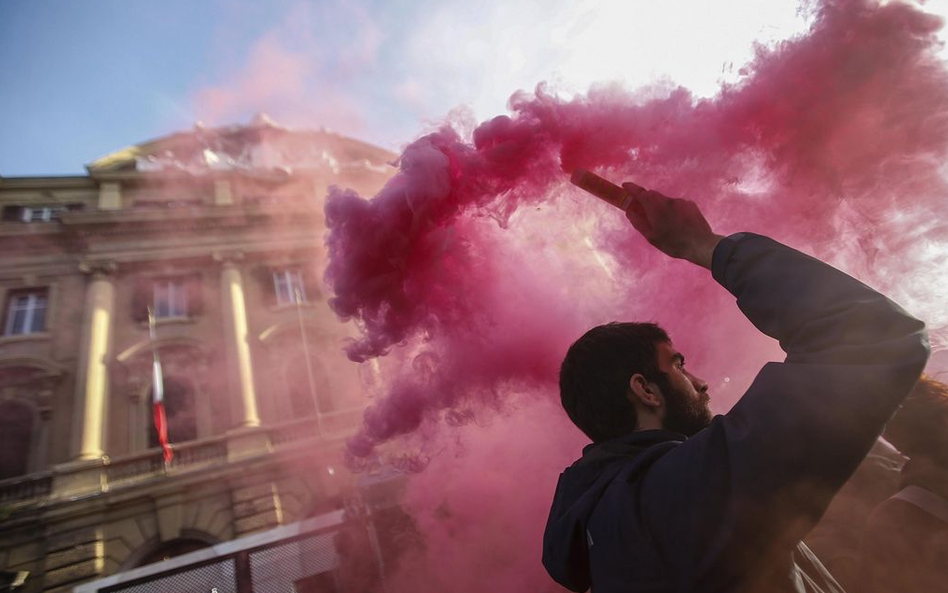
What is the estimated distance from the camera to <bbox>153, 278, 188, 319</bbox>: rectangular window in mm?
14270

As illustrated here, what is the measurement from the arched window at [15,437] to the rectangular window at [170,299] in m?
3.63

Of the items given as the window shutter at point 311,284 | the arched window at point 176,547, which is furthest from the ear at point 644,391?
the window shutter at point 311,284

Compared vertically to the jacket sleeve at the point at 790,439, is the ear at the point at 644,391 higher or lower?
higher

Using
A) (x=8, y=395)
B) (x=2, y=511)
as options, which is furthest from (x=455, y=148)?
(x=8, y=395)

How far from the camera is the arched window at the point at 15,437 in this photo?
11648 mm

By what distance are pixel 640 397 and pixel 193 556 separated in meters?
5.35

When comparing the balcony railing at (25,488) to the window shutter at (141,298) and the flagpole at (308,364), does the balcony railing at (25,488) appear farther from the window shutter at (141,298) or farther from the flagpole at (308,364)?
the flagpole at (308,364)

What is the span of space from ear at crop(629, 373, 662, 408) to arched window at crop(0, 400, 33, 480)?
1545 cm

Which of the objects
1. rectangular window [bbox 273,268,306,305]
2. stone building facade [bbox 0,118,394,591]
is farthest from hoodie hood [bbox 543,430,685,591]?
rectangular window [bbox 273,268,306,305]

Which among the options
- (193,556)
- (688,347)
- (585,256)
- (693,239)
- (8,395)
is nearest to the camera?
(693,239)

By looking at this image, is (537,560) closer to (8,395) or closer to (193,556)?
(193,556)

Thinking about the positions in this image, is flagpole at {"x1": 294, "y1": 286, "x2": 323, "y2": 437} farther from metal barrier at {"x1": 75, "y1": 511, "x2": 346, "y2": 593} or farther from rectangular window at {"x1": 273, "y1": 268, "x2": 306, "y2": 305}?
metal barrier at {"x1": 75, "y1": 511, "x2": 346, "y2": 593}

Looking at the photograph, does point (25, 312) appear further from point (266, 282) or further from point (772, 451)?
point (772, 451)

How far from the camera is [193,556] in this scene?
5000 mm
